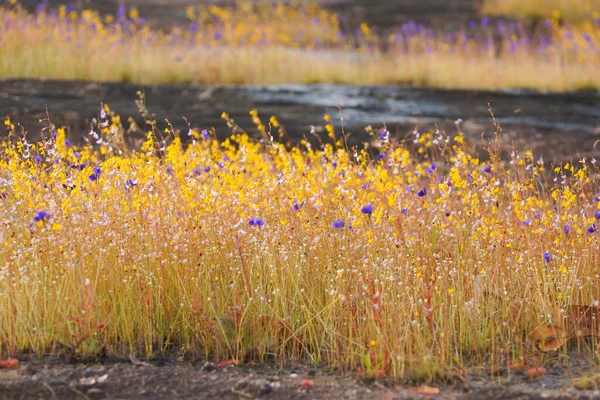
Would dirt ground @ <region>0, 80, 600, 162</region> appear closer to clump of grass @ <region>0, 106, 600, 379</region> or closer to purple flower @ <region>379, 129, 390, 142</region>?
purple flower @ <region>379, 129, 390, 142</region>

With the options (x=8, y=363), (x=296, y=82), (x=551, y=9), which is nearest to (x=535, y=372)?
(x=8, y=363)

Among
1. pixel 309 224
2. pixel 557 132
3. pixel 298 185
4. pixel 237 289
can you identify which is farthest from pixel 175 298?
pixel 557 132

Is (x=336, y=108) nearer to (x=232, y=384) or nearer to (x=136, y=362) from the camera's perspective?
(x=136, y=362)

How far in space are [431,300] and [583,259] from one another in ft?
3.42

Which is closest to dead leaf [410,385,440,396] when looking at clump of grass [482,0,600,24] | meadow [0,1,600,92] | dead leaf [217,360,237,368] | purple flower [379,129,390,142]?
dead leaf [217,360,237,368]

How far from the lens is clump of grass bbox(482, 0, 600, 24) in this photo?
1742cm

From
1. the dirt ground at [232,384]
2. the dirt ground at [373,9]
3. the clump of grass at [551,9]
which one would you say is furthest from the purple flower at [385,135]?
the dirt ground at [373,9]

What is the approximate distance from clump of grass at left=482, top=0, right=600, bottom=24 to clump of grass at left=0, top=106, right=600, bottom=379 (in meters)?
13.8

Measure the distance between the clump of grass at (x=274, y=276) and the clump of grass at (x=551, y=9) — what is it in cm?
1377

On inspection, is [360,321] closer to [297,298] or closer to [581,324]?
[297,298]

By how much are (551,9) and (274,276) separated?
16.3m

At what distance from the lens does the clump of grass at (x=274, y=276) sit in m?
3.57

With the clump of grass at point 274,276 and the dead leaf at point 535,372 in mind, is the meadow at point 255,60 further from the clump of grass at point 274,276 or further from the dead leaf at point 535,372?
the dead leaf at point 535,372

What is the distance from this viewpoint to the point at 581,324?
3834 mm
